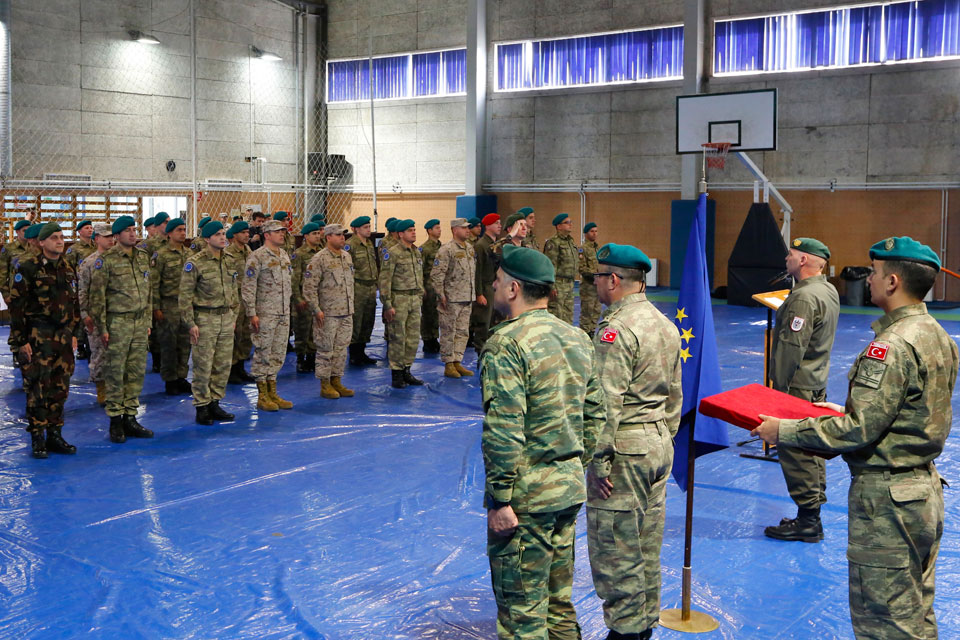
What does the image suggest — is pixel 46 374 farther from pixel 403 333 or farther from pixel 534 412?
pixel 534 412

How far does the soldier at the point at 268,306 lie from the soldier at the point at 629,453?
4947 mm

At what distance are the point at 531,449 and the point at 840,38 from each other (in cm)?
1565

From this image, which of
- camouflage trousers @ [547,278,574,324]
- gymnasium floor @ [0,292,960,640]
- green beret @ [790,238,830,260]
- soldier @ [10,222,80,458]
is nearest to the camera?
gymnasium floor @ [0,292,960,640]

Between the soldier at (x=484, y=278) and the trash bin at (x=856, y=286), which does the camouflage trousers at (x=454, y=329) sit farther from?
the trash bin at (x=856, y=286)

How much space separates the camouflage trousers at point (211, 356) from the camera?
7625mm

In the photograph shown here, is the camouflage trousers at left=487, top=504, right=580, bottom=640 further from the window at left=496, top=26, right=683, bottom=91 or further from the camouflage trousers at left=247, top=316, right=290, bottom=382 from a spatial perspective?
the window at left=496, top=26, right=683, bottom=91

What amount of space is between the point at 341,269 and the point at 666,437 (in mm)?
5465

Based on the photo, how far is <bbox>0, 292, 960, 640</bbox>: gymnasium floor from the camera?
4109mm

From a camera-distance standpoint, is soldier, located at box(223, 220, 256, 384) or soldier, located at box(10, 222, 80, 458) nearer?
soldier, located at box(10, 222, 80, 458)

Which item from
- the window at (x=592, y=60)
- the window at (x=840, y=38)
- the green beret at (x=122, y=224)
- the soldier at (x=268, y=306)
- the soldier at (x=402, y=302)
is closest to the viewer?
the green beret at (x=122, y=224)

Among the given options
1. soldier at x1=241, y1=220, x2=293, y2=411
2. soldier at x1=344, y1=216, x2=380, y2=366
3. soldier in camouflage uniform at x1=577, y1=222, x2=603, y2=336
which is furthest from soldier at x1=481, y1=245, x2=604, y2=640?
soldier in camouflage uniform at x1=577, y1=222, x2=603, y2=336

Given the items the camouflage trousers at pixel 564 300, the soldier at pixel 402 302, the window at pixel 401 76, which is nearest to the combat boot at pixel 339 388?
the soldier at pixel 402 302

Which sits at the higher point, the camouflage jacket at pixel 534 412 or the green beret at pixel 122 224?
the green beret at pixel 122 224

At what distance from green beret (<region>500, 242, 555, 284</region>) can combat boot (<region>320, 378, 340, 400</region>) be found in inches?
232
